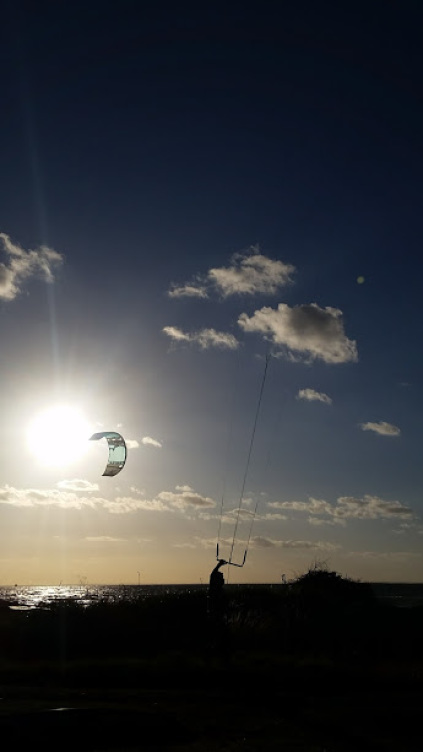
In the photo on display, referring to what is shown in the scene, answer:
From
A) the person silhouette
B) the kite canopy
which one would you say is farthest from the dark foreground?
the kite canopy

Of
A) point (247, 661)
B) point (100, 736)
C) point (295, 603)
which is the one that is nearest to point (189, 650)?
point (247, 661)

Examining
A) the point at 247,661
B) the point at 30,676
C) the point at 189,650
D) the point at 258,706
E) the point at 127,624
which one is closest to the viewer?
the point at 258,706

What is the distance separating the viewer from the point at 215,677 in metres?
12.3

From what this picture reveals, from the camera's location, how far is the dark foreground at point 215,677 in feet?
25.8

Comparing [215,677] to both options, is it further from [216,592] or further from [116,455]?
[116,455]

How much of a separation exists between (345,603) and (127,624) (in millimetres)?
7580

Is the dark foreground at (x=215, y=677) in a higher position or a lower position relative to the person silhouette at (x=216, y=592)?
lower

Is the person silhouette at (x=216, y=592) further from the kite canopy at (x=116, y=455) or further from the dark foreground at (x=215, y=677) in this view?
the kite canopy at (x=116, y=455)

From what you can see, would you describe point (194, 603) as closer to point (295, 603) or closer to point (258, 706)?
point (295, 603)

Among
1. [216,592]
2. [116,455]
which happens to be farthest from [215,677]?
[116,455]

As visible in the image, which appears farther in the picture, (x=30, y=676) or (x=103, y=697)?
(x=30, y=676)

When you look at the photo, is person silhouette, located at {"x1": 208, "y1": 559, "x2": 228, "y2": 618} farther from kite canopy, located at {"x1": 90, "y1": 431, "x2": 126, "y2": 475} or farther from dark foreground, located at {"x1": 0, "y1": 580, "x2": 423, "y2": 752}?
kite canopy, located at {"x1": 90, "y1": 431, "x2": 126, "y2": 475}

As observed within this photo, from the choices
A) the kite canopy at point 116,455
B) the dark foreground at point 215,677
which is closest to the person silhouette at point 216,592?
the dark foreground at point 215,677

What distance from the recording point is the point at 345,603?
71.0 ft
